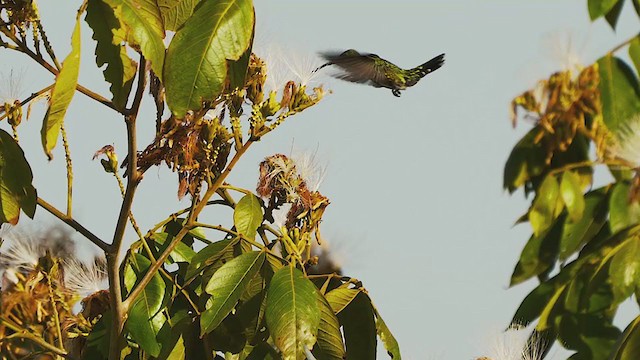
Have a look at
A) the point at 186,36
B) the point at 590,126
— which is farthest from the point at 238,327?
the point at 590,126

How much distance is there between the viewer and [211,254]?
2484 mm

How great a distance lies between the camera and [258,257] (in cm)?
238

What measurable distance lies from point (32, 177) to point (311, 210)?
0.60 m

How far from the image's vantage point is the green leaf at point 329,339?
2346mm

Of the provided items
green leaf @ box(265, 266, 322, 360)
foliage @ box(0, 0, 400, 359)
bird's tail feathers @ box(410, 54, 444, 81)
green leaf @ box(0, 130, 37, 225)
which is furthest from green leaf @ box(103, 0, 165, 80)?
bird's tail feathers @ box(410, 54, 444, 81)

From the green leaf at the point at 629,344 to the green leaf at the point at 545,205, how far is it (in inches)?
13.7

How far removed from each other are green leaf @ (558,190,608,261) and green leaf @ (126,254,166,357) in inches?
38.3

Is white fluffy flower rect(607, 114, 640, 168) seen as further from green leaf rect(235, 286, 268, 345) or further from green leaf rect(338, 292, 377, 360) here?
green leaf rect(235, 286, 268, 345)

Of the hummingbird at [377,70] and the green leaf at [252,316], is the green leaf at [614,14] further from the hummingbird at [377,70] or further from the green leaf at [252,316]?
the hummingbird at [377,70]

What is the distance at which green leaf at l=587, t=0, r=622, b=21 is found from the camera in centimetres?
243

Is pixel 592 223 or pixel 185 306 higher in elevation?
pixel 592 223

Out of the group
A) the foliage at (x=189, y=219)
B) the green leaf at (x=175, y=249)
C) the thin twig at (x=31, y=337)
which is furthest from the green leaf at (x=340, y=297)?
the thin twig at (x=31, y=337)

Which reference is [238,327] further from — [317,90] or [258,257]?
[317,90]

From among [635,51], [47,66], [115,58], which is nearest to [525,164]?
[635,51]
